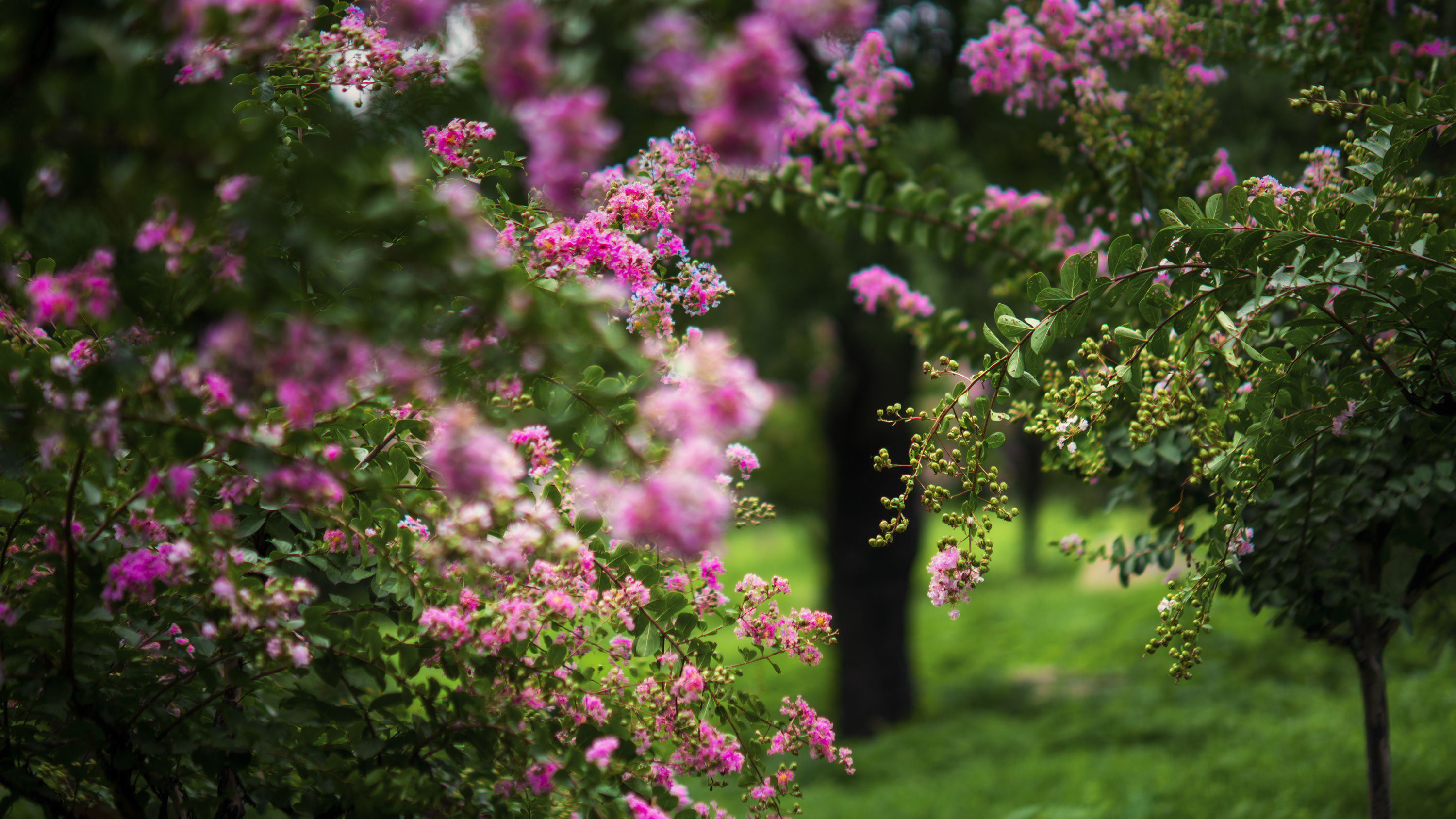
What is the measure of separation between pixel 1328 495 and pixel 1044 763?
14.8 feet

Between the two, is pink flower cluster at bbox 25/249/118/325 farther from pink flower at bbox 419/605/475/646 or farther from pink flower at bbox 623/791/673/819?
pink flower at bbox 623/791/673/819

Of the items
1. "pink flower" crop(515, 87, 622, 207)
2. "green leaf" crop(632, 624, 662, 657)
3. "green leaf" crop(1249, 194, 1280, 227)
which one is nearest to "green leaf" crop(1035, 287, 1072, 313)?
"green leaf" crop(1249, 194, 1280, 227)

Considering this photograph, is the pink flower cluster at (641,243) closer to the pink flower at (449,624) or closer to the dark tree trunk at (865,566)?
the pink flower at (449,624)

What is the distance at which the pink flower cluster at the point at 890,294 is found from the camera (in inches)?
147

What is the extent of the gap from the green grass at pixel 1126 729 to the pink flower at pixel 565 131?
176 cm

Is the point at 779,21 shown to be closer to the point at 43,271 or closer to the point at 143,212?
the point at 143,212

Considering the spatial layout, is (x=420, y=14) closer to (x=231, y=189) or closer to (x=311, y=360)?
(x=311, y=360)

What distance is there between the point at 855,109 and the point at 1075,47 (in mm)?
877

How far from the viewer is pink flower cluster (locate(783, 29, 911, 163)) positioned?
3.71 metres

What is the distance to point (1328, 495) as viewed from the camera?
8.68 ft

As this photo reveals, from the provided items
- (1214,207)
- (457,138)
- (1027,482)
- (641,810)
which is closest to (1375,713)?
(1214,207)

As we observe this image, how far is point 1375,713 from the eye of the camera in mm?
2938

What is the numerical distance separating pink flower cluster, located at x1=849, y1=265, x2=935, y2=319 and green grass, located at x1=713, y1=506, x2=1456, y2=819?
115 cm

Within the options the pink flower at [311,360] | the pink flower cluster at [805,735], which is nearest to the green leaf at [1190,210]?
the pink flower cluster at [805,735]
